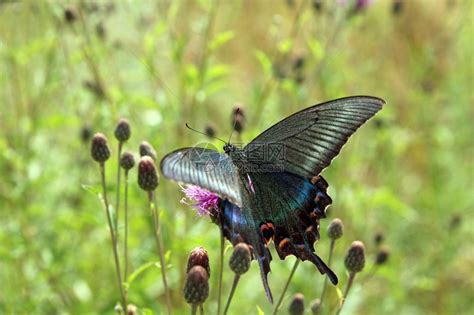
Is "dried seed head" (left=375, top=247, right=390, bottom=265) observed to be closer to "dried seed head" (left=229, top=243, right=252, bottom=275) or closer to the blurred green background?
the blurred green background

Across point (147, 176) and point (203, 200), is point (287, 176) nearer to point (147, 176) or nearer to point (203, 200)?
point (203, 200)

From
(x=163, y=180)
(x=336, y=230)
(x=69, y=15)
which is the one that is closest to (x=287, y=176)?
(x=336, y=230)

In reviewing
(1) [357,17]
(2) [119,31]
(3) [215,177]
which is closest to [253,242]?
(3) [215,177]

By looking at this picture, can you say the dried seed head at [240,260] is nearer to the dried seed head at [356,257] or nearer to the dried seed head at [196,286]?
the dried seed head at [196,286]

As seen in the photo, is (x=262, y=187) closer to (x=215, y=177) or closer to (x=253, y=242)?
(x=253, y=242)

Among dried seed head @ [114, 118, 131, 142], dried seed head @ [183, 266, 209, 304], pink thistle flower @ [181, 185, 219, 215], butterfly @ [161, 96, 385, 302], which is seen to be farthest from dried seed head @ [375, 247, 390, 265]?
dried seed head @ [183, 266, 209, 304]

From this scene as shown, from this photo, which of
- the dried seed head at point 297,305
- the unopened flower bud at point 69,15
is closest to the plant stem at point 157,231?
the dried seed head at point 297,305
